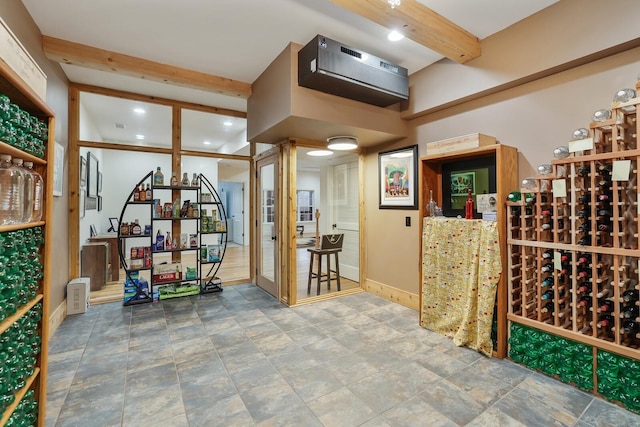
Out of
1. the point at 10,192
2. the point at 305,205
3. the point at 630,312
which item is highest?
the point at 305,205

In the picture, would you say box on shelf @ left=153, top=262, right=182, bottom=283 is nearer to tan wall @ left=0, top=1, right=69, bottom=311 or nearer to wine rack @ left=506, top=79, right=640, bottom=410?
tan wall @ left=0, top=1, right=69, bottom=311

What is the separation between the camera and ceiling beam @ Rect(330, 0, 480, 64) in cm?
212

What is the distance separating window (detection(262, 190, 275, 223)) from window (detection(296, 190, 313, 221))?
6616 millimetres

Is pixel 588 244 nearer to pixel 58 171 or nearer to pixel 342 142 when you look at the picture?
pixel 342 142

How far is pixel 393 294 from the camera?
3.94m

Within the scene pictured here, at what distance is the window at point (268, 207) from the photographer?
4.37m

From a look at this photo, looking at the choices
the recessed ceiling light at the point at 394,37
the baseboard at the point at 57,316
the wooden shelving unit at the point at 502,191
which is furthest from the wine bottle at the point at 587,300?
the baseboard at the point at 57,316

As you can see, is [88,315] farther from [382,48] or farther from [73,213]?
[382,48]

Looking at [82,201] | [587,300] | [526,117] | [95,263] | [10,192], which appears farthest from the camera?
[95,263]

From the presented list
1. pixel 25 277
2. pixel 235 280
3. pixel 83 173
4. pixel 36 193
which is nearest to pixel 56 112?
pixel 83 173

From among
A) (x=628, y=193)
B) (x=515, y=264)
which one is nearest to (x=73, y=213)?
(x=515, y=264)

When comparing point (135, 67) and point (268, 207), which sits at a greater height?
point (135, 67)

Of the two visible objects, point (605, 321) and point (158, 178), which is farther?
point (158, 178)

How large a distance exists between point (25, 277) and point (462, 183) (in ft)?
11.3
